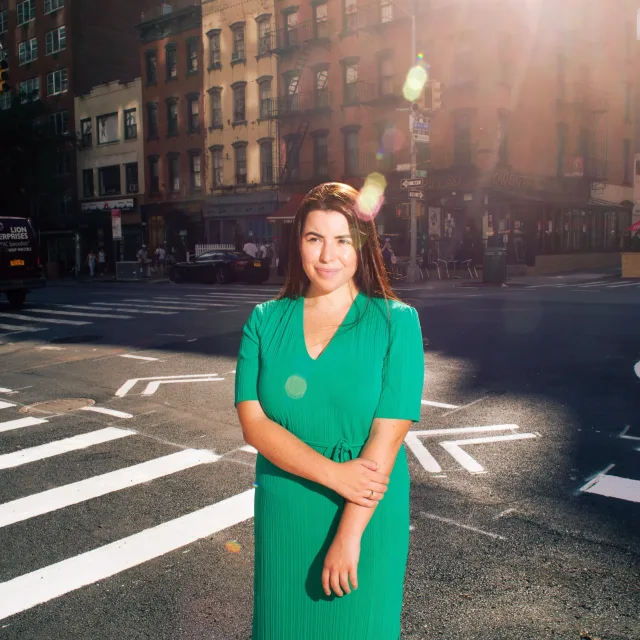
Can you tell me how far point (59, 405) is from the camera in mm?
8508

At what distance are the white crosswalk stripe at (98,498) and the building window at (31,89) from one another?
164 ft

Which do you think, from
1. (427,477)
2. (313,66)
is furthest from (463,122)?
(427,477)

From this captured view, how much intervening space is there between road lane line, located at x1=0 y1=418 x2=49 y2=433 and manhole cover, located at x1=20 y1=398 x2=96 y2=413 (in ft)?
1.31

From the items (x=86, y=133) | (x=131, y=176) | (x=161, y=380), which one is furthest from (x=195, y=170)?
(x=161, y=380)

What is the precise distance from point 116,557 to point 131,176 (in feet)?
160

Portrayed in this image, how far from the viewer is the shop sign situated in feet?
163

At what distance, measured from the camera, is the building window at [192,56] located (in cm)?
4562

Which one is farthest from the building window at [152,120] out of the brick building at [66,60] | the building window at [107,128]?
the brick building at [66,60]

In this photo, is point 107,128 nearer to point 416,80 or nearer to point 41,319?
point 416,80

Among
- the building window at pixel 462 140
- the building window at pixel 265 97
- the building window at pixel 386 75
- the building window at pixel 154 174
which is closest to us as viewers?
the building window at pixel 462 140

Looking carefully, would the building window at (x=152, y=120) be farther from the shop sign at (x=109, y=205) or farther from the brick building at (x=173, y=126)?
the shop sign at (x=109, y=205)

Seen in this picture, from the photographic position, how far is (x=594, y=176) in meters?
41.4

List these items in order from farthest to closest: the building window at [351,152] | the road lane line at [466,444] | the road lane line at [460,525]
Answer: the building window at [351,152]
the road lane line at [466,444]
the road lane line at [460,525]

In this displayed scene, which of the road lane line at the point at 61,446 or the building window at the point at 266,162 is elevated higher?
the building window at the point at 266,162
